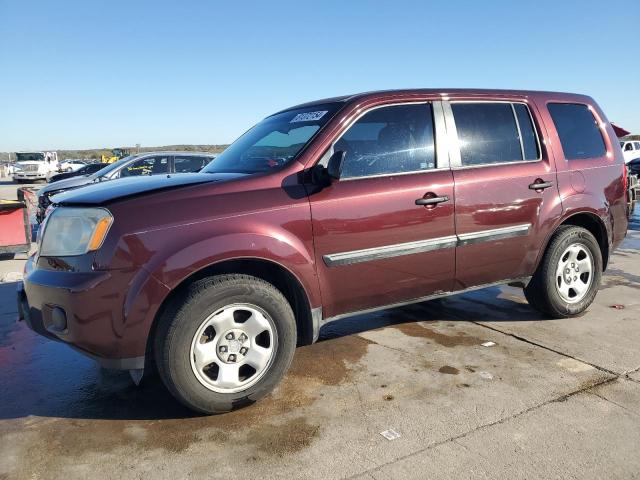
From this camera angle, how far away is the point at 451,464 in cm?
240

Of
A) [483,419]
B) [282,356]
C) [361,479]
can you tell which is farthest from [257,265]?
[483,419]

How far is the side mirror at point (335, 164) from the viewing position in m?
3.07

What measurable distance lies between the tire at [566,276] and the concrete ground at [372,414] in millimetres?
233

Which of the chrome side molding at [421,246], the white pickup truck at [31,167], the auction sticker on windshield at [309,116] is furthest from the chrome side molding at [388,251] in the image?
the white pickup truck at [31,167]

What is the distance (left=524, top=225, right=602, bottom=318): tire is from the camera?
167 inches

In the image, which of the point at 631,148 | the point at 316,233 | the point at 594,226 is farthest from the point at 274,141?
the point at 631,148

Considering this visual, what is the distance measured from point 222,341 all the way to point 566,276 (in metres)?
3.12

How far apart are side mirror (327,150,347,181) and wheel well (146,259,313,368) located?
0.66 metres

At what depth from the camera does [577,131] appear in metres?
4.50

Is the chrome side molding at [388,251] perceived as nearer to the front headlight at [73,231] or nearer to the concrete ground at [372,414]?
the concrete ground at [372,414]

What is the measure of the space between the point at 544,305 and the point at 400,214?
6.23 feet

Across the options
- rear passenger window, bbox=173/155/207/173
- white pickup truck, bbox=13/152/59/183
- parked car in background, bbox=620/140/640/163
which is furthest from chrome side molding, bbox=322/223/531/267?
white pickup truck, bbox=13/152/59/183

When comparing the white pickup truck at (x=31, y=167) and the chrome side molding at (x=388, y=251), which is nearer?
the chrome side molding at (x=388, y=251)

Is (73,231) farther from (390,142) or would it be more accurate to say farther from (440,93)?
(440,93)
